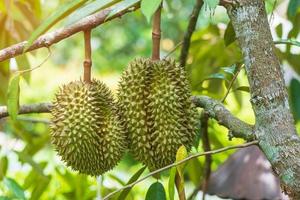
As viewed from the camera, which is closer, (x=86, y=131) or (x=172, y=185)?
(x=172, y=185)

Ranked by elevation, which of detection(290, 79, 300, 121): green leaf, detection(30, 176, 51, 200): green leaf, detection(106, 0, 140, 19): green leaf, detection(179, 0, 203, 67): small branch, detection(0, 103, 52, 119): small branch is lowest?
detection(30, 176, 51, 200): green leaf

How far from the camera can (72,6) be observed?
1.08m

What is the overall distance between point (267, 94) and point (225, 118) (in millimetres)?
135

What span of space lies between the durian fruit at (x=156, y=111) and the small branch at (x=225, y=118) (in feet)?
0.08

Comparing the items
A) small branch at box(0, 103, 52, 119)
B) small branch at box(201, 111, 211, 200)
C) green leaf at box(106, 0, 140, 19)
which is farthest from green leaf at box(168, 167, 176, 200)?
small branch at box(201, 111, 211, 200)

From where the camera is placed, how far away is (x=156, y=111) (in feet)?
4.22

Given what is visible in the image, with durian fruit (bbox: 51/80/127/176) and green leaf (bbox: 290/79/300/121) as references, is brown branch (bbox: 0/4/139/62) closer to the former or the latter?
durian fruit (bbox: 51/80/127/176)

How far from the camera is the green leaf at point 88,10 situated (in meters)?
1.01

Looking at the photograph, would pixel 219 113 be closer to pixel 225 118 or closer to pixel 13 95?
pixel 225 118

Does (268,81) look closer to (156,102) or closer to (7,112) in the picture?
(156,102)

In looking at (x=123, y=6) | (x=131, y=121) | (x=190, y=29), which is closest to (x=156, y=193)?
(x=131, y=121)

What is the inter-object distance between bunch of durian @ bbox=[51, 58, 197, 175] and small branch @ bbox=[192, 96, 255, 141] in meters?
0.02

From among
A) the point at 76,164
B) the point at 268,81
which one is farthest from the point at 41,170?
the point at 268,81

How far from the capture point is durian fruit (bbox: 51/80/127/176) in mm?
1277
